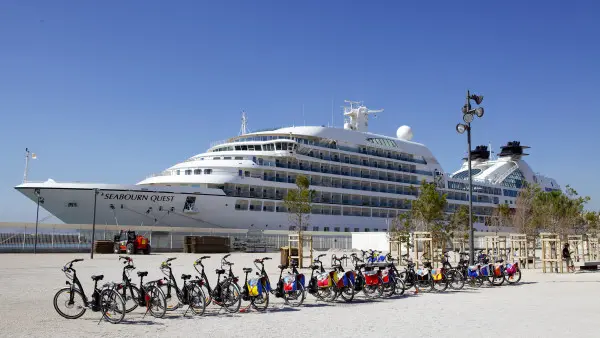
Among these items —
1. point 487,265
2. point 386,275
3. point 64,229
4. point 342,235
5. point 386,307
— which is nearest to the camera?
point 386,307

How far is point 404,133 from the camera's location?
71.4 m

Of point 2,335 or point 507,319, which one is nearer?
point 2,335

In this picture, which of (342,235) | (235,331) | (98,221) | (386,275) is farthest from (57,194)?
(235,331)

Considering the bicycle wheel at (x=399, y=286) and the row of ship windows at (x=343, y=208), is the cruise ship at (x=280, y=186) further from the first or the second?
the bicycle wheel at (x=399, y=286)

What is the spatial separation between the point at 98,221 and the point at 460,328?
3785 centimetres

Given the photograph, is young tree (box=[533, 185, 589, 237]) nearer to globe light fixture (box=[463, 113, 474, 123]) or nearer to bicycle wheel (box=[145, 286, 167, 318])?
globe light fixture (box=[463, 113, 474, 123])

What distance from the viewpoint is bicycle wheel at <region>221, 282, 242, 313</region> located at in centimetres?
1117

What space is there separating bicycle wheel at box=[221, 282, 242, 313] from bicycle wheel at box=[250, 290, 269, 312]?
0.36 meters

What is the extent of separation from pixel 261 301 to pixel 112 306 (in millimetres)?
3155

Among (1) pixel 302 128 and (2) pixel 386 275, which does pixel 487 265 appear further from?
(1) pixel 302 128

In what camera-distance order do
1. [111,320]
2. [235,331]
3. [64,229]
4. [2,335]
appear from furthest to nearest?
1. [64,229]
2. [111,320]
3. [235,331]
4. [2,335]

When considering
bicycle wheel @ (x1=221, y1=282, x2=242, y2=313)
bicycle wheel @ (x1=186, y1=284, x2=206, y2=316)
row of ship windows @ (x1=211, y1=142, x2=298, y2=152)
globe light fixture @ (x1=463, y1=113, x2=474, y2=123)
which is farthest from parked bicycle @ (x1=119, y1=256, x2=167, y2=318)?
row of ship windows @ (x1=211, y1=142, x2=298, y2=152)

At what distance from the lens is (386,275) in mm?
14250

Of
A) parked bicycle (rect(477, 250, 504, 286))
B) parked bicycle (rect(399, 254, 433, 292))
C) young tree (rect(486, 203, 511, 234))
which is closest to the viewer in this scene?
parked bicycle (rect(399, 254, 433, 292))
